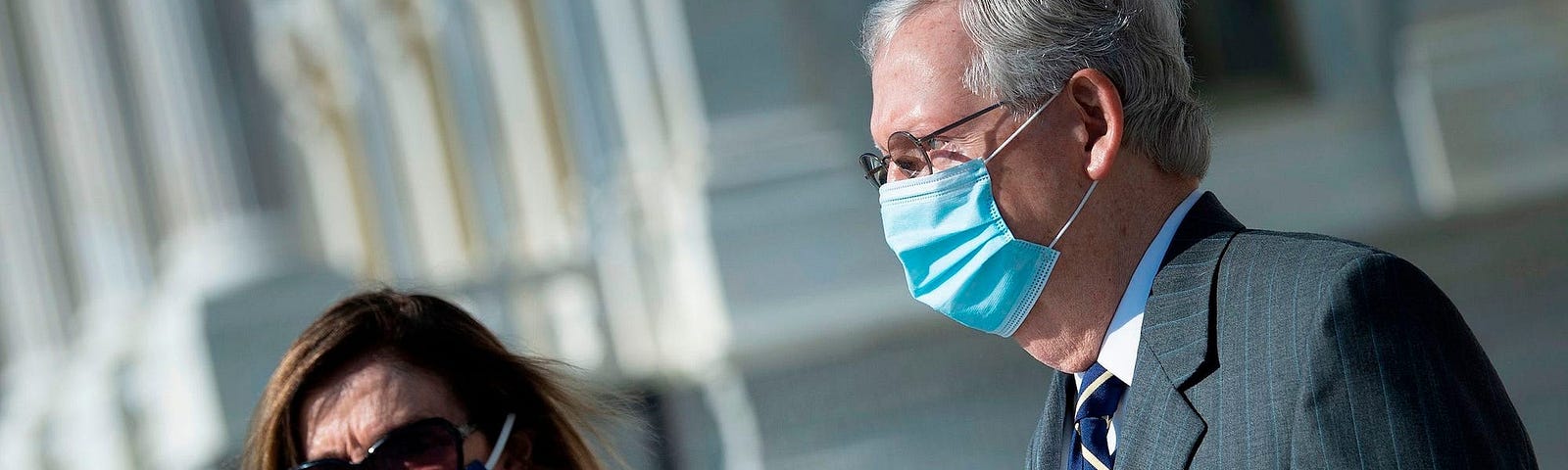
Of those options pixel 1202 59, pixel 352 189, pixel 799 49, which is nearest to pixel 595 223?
pixel 799 49

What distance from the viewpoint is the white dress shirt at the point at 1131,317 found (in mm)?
2191

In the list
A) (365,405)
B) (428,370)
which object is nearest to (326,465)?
(365,405)

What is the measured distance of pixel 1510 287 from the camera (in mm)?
7051

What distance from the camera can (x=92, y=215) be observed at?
13773 millimetres

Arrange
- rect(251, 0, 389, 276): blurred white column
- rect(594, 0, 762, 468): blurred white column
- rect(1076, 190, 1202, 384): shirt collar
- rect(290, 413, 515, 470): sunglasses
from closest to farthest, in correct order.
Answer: rect(1076, 190, 1202, 384): shirt collar < rect(290, 413, 515, 470): sunglasses < rect(594, 0, 762, 468): blurred white column < rect(251, 0, 389, 276): blurred white column

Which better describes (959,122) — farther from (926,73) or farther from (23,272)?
(23,272)

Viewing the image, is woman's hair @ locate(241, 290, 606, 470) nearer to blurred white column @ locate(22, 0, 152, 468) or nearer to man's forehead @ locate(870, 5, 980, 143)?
man's forehead @ locate(870, 5, 980, 143)

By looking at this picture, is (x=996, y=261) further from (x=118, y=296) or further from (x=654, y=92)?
(x=118, y=296)

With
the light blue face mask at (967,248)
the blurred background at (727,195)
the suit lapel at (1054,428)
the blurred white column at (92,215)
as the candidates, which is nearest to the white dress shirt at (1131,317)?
the light blue face mask at (967,248)

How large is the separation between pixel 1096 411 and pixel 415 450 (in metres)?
1.06

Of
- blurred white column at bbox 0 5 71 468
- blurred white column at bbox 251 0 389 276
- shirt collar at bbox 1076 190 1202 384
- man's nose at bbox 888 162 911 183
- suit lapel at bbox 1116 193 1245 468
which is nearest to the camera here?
suit lapel at bbox 1116 193 1245 468

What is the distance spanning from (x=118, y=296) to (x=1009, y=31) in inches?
459

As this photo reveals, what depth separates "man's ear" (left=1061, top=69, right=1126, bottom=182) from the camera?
2.20 m

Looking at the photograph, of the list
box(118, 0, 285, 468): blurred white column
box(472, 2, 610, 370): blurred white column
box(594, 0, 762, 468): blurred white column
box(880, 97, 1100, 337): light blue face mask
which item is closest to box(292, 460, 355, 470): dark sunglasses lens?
box(880, 97, 1100, 337): light blue face mask
